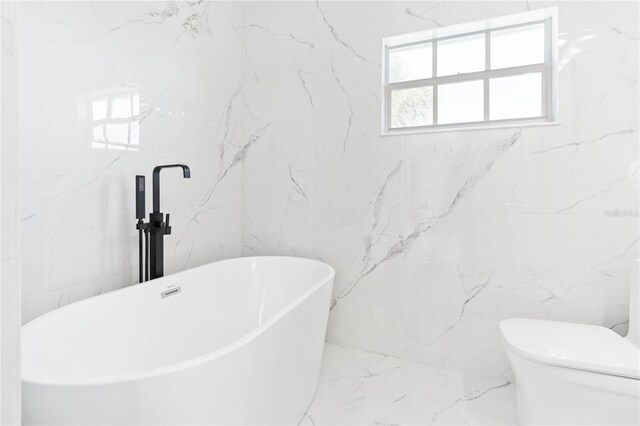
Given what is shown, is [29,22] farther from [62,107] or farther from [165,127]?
[165,127]

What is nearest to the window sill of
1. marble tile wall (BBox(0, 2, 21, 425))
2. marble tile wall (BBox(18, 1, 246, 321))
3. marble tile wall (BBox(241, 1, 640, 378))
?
marble tile wall (BBox(241, 1, 640, 378))

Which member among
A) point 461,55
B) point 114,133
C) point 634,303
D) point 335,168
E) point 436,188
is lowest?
point 634,303

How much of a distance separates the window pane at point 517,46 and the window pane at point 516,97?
0.29 feet

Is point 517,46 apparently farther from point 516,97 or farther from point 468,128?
point 468,128

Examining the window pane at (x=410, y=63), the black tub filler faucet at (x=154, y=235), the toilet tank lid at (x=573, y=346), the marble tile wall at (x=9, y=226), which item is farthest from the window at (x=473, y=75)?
the marble tile wall at (x=9, y=226)

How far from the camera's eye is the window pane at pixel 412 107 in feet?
7.60

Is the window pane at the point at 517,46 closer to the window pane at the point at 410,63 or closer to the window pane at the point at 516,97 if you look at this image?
the window pane at the point at 516,97

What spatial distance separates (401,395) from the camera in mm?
1906

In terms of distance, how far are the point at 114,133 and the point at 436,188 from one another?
1757 millimetres

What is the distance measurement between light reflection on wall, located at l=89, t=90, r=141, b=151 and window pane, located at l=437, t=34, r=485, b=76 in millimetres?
1791

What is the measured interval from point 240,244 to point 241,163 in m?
0.61

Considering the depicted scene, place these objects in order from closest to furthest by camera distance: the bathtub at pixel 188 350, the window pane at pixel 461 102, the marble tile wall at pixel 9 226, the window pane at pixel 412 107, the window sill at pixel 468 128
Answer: the marble tile wall at pixel 9 226
the bathtub at pixel 188 350
the window sill at pixel 468 128
the window pane at pixel 461 102
the window pane at pixel 412 107

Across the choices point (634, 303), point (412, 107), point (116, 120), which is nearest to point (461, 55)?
point (412, 107)

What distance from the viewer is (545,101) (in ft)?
6.61
